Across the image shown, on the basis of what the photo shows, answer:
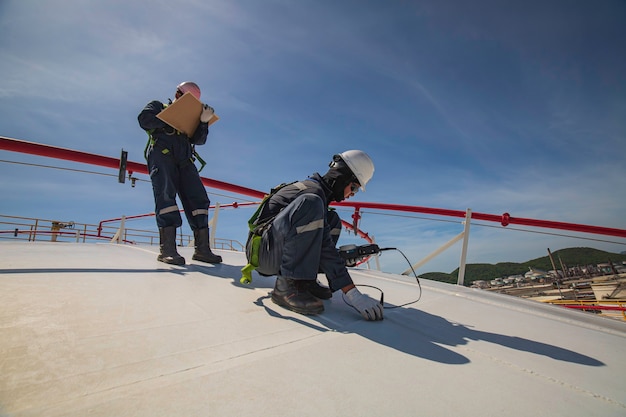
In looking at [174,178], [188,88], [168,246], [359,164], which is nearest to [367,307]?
[359,164]

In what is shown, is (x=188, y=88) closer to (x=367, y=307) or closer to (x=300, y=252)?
(x=300, y=252)

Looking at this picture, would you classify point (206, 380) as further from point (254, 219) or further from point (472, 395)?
point (254, 219)

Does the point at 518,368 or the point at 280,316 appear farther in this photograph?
the point at 280,316

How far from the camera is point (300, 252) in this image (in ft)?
4.98

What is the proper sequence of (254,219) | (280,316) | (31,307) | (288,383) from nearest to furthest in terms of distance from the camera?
(288,383) → (31,307) → (280,316) → (254,219)

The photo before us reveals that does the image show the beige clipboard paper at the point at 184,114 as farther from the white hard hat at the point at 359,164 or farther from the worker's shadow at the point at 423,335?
the worker's shadow at the point at 423,335

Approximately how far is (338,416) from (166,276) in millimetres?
1667

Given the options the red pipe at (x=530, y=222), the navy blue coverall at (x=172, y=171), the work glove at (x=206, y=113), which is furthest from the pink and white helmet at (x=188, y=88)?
the red pipe at (x=530, y=222)

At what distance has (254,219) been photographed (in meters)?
1.89

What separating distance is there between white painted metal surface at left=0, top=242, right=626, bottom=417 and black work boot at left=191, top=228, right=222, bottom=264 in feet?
3.37

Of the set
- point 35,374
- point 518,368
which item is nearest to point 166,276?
point 35,374

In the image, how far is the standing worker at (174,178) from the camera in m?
2.41

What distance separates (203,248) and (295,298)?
1.58 metres

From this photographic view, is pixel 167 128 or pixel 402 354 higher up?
pixel 167 128
